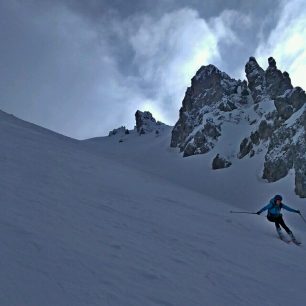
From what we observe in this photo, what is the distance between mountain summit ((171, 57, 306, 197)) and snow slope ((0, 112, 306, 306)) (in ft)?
104

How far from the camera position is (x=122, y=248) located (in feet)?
33.3

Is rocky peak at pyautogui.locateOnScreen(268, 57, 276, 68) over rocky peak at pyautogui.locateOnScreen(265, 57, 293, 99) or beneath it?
over

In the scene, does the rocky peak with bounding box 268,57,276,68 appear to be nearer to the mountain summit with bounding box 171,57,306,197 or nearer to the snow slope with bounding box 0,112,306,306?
the mountain summit with bounding box 171,57,306,197

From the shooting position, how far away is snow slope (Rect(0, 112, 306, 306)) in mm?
7258

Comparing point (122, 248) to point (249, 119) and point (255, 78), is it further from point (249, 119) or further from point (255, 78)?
A: point (255, 78)

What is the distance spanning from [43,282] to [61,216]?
519 centimetres

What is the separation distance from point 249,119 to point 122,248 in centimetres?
6899

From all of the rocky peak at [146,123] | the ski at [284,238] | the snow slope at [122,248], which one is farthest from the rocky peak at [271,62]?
the ski at [284,238]

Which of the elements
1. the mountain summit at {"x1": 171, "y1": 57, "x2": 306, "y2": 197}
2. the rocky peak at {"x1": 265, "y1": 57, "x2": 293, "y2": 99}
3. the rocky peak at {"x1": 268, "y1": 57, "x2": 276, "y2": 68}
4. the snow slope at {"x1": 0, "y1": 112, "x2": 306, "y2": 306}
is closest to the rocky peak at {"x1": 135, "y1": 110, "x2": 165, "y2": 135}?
the mountain summit at {"x1": 171, "y1": 57, "x2": 306, "y2": 197}

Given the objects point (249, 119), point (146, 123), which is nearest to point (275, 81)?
point (249, 119)

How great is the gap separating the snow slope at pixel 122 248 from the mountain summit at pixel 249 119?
31691 millimetres

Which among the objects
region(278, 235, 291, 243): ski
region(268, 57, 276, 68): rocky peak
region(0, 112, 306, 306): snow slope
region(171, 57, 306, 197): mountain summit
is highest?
region(268, 57, 276, 68): rocky peak

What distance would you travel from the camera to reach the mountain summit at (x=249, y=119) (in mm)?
52594

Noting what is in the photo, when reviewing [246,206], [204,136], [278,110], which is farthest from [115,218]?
[204,136]
